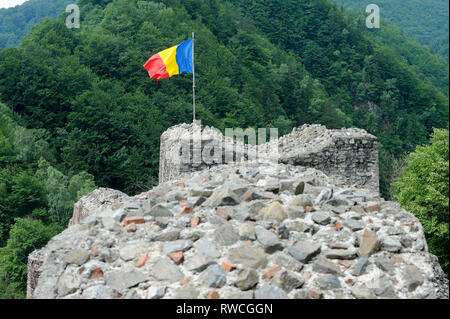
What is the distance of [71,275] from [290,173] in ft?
14.4

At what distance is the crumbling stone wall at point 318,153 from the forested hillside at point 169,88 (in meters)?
21.5

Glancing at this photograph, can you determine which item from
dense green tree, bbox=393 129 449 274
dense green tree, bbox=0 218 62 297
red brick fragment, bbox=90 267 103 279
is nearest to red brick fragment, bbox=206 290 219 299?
red brick fragment, bbox=90 267 103 279

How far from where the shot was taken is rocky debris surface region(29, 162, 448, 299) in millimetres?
5887

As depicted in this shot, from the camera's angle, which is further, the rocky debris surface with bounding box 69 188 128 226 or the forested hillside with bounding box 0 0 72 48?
the forested hillside with bounding box 0 0 72 48

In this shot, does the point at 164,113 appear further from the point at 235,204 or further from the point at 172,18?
the point at 235,204

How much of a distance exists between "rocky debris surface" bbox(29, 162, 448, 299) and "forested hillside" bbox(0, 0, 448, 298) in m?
27.3

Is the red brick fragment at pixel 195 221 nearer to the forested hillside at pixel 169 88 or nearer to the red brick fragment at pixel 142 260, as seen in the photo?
the red brick fragment at pixel 142 260

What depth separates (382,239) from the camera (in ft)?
21.7

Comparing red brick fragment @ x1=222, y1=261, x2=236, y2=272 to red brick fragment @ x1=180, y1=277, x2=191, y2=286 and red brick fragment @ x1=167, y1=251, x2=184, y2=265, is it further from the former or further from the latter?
red brick fragment @ x1=167, y1=251, x2=184, y2=265

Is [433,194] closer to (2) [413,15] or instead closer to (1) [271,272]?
(1) [271,272]

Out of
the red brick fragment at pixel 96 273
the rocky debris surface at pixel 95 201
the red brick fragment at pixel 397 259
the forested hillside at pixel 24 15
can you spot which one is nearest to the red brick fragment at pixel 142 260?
the red brick fragment at pixel 96 273

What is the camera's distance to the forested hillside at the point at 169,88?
44562 millimetres

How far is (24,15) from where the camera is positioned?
108125 mm

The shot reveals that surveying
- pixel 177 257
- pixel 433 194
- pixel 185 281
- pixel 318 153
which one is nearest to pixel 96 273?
pixel 177 257
